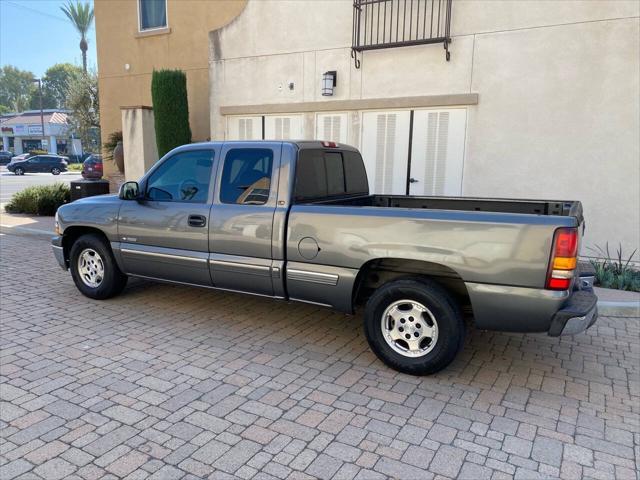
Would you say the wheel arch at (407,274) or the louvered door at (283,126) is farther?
the louvered door at (283,126)

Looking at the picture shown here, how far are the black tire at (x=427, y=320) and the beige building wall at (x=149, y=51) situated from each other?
9.79 m

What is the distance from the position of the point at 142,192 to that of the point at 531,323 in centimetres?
412

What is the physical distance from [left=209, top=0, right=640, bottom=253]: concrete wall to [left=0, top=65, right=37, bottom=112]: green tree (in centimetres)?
10590

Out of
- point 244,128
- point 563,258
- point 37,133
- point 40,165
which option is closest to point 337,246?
point 563,258

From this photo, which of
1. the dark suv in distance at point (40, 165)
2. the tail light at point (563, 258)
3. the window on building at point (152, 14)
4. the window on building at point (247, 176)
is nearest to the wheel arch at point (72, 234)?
the window on building at point (247, 176)

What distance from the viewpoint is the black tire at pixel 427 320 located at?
385cm

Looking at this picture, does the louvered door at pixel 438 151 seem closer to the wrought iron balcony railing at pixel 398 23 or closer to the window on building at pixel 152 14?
the wrought iron balcony railing at pixel 398 23

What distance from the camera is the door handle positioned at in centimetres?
495

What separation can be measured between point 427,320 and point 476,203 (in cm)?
182

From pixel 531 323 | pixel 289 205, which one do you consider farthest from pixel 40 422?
pixel 531 323

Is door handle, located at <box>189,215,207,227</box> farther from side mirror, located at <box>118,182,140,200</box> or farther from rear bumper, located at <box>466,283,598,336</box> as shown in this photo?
rear bumper, located at <box>466,283,598,336</box>

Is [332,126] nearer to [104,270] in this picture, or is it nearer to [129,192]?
[129,192]

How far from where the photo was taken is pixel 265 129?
34.6 ft

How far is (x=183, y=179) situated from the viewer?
5.23 m
